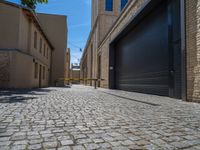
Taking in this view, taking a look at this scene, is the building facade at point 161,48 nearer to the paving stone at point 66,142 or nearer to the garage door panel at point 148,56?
the garage door panel at point 148,56

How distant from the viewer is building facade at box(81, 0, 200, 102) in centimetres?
550

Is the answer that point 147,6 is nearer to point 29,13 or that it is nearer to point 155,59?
point 155,59

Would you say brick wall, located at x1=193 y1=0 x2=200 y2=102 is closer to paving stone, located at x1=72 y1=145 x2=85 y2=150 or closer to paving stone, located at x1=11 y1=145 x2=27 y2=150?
paving stone, located at x1=72 y1=145 x2=85 y2=150

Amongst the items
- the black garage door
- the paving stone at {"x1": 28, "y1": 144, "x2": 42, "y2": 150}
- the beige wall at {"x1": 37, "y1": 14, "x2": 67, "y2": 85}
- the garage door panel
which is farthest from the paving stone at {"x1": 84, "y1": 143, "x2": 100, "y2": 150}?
the beige wall at {"x1": 37, "y1": 14, "x2": 67, "y2": 85}

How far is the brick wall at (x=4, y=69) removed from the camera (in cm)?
1140

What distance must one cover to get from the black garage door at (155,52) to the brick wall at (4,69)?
762 centimetres

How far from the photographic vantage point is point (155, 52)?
27.6ft

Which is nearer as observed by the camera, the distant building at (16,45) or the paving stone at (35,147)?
the paving stone at (35,147)

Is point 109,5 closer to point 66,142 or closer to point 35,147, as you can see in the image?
point 66,142

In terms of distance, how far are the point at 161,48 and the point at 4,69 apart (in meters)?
9.33

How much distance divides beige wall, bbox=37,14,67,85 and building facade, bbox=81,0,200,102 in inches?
577

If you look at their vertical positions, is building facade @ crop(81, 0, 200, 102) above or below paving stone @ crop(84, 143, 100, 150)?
above

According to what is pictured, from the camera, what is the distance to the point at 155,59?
27.4 feet

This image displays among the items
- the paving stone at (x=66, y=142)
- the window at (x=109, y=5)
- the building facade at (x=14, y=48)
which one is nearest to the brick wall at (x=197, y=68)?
the paving stone at (x=66, y=142)
